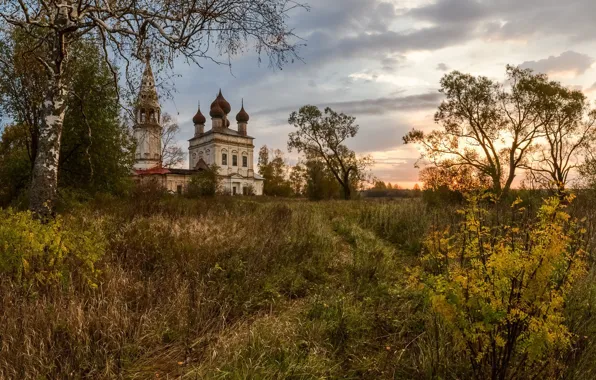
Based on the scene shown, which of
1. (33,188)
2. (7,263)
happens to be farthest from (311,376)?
(33,188)

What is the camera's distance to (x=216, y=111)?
61719 millimetres

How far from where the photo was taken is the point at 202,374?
9.92 feet

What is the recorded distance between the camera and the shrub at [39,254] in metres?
3.97

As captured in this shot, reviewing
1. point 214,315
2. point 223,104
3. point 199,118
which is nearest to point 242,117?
point 223,104

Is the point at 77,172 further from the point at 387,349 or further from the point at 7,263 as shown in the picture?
the point at 387,349

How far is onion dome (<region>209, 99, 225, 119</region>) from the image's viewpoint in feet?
202

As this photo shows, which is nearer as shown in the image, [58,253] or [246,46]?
[58,253]

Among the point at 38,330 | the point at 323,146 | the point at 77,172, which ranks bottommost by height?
the point at 38,330

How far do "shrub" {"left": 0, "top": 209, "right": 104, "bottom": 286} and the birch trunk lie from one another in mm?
2309

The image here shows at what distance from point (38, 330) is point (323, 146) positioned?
32405mm

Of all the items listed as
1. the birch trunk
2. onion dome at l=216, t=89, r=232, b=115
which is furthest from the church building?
the birch trunk

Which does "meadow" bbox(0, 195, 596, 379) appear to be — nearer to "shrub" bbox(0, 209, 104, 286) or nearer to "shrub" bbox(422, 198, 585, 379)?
"shrub" bbox(0, 209, 104, 286)

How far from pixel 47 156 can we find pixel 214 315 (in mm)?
4788

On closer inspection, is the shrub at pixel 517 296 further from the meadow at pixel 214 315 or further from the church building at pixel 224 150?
the church building at pixel 224 150
